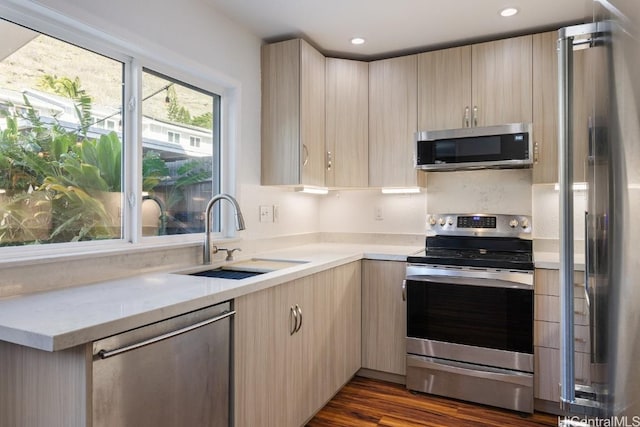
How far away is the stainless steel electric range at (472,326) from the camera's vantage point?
2343 millimetres

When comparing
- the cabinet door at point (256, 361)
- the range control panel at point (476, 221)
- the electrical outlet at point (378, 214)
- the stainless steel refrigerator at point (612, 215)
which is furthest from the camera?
the electrical outlet at point (378, 214)

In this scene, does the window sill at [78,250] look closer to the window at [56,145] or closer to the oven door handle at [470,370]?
the window at [56,145]

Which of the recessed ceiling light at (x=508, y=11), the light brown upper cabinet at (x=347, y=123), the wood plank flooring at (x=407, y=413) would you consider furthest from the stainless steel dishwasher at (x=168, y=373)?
the recessed ceiling light at (x=508, y=11)

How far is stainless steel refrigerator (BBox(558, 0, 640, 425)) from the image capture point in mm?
444

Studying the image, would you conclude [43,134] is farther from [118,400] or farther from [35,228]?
[118,400]

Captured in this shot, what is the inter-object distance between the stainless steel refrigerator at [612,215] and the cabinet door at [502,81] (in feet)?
6.55

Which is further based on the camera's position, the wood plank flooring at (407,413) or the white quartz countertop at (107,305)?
the wood plank flooring at (407,413)

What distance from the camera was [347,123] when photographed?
3066 mm

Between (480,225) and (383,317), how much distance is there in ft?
3.27

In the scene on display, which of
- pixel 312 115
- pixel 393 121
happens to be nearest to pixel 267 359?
pixel 312 115

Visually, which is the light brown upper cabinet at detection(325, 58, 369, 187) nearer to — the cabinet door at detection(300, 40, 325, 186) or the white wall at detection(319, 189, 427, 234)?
the cabinet door at detection(300, 40, 325, 186)

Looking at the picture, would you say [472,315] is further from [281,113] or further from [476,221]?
[281,113]

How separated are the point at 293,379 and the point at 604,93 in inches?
71.8

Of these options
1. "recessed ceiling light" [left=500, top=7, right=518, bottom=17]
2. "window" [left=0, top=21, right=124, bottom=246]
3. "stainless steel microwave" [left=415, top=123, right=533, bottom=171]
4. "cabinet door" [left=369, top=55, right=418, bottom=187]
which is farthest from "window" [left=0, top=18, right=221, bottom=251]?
"recessed ceiling light" [left=500, top=7, right=518, bottom=17]
